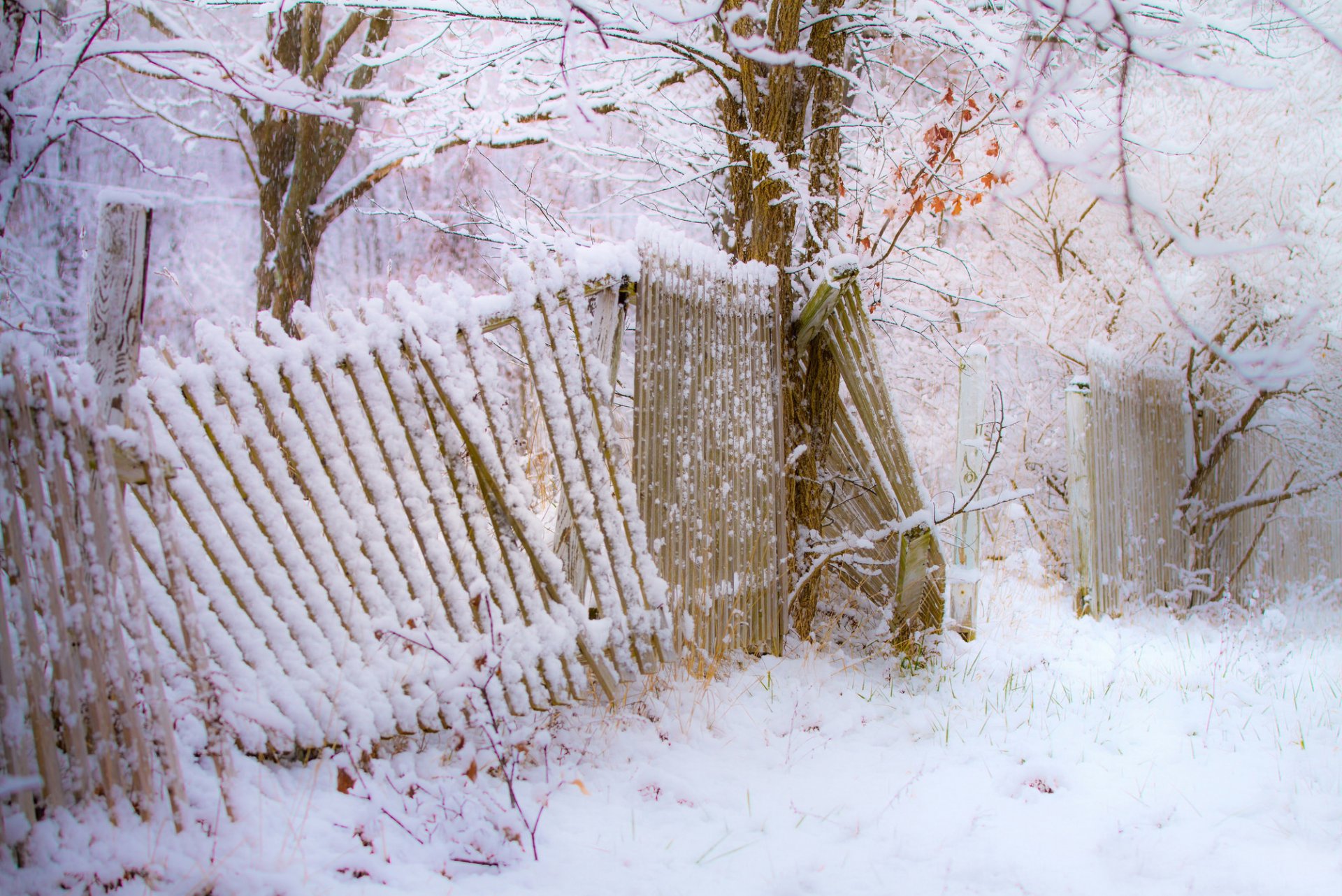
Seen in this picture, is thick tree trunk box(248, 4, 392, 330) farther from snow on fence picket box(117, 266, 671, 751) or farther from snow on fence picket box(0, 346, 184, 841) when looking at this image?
snow on fence picket box(0, 346, 184, 841)

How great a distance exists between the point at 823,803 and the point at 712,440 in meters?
1.65

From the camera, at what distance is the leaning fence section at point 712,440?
3.56m

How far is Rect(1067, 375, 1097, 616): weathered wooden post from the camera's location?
698cm

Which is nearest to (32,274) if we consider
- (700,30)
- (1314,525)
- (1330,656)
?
(700,30)

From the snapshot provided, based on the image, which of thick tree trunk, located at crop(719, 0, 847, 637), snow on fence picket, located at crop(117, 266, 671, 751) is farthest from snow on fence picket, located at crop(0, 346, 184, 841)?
thick tree trunk, located at crop(719, 0, 847, 637)

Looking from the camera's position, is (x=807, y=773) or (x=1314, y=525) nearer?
(x=807, y=773)

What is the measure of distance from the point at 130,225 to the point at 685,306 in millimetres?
2167

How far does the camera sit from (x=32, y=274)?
912 cm

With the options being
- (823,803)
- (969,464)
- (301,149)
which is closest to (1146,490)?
(969,464)

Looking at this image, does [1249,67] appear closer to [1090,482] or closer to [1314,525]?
[1090,482]

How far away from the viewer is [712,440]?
3.86 m

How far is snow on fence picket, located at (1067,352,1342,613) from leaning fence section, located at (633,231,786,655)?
4.05 meters

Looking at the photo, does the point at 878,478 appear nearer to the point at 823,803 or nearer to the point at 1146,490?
the point at 823,803

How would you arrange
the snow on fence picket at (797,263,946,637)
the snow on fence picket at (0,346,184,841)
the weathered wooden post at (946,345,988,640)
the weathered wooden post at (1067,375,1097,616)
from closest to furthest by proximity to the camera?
the snow on fence picket at (0,346,184,841) → the snow on fence picket at (797,263,946,637) → the weathered wooden post at (946,345,988,640) → the weathered wooden post at (1067,375,1097,616)
